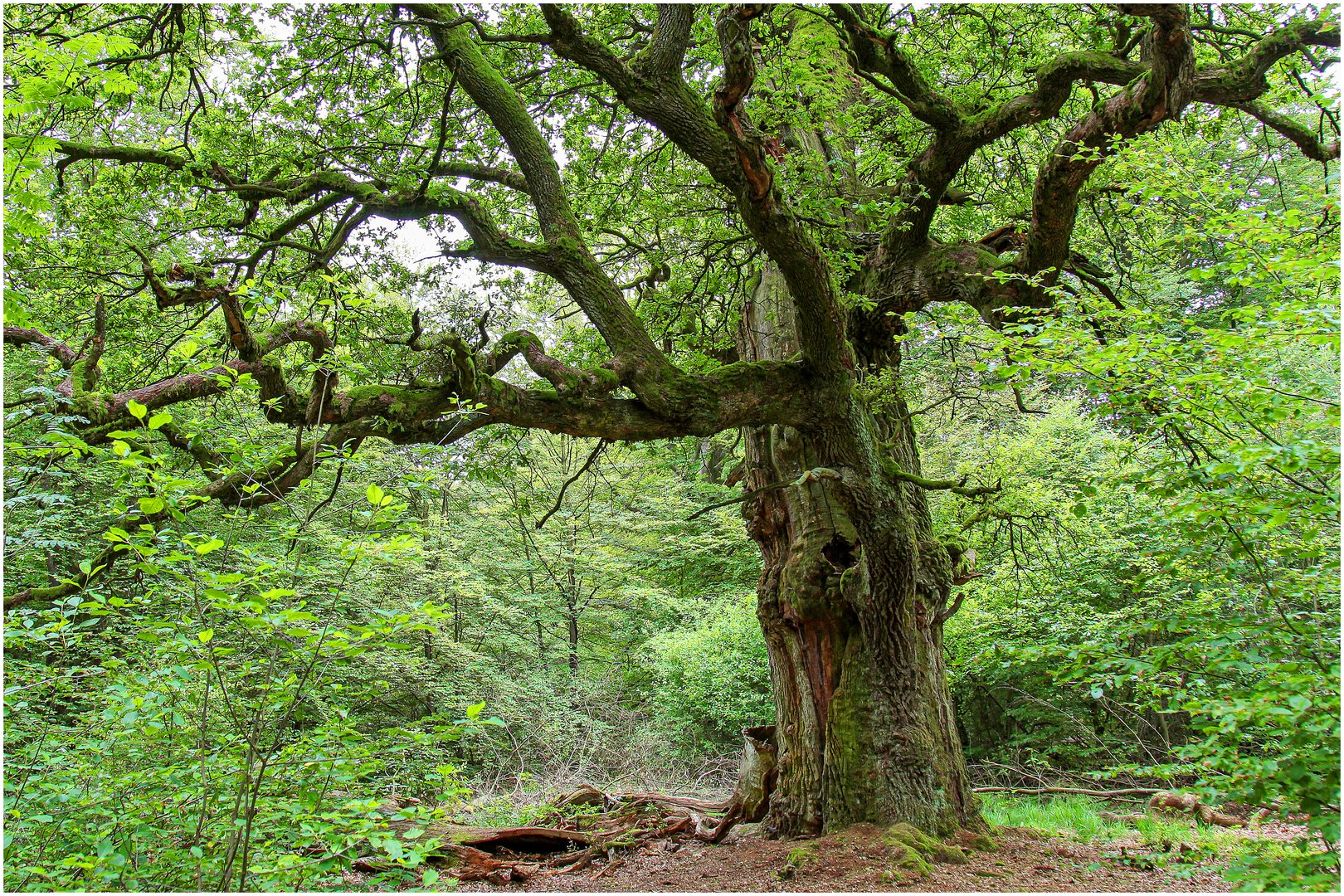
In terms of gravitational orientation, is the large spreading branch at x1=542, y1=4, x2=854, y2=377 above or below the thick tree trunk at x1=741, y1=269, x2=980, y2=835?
above

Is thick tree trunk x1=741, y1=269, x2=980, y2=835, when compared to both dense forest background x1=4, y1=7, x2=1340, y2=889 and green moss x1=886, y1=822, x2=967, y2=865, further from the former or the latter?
dense forest background x1=4, y1=7, x2=1340, y2=889

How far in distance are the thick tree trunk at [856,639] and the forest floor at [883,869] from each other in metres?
0.32

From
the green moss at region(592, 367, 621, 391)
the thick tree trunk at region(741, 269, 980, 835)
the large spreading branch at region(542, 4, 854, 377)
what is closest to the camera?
the large spreading branch at region(542, 4, 854, 377)

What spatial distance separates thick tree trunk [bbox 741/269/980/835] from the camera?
4.73 metres

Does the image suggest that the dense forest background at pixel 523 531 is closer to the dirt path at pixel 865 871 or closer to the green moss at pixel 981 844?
the dirt path at pixel 865 871

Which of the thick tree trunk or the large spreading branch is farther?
the thick tree trunk

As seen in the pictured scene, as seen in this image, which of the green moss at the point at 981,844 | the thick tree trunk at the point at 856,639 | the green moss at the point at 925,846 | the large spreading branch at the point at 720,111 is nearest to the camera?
the large spreading branch at the point at 720,111

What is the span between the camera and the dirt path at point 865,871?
12.6 feet

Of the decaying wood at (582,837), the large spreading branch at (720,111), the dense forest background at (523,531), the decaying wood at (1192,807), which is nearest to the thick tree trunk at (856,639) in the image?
the decaying wood at (582,837)

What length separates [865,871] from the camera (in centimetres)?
396

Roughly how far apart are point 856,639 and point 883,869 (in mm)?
1473

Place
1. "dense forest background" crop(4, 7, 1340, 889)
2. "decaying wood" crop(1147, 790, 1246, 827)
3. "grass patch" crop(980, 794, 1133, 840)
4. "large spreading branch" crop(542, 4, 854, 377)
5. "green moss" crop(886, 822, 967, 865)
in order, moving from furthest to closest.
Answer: "grass patch" crop(980, 794, 1133, 840) < "decaying wood" crop(1147, 790, 1246, 827) < "green moss" crop(886, 822, 967, 865) < "large spreading branch" crop(542, 4, 854, 377) < "dense forest background" crop(4, 7, 1340, 889)

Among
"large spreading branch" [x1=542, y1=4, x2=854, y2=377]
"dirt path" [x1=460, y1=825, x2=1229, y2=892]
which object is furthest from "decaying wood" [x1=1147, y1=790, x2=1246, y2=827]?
"large spreading branch" [x1=542, y1=4, x2=854, y2=377]

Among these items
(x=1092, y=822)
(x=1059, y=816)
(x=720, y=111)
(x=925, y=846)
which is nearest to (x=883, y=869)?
(x=925, y=846)
